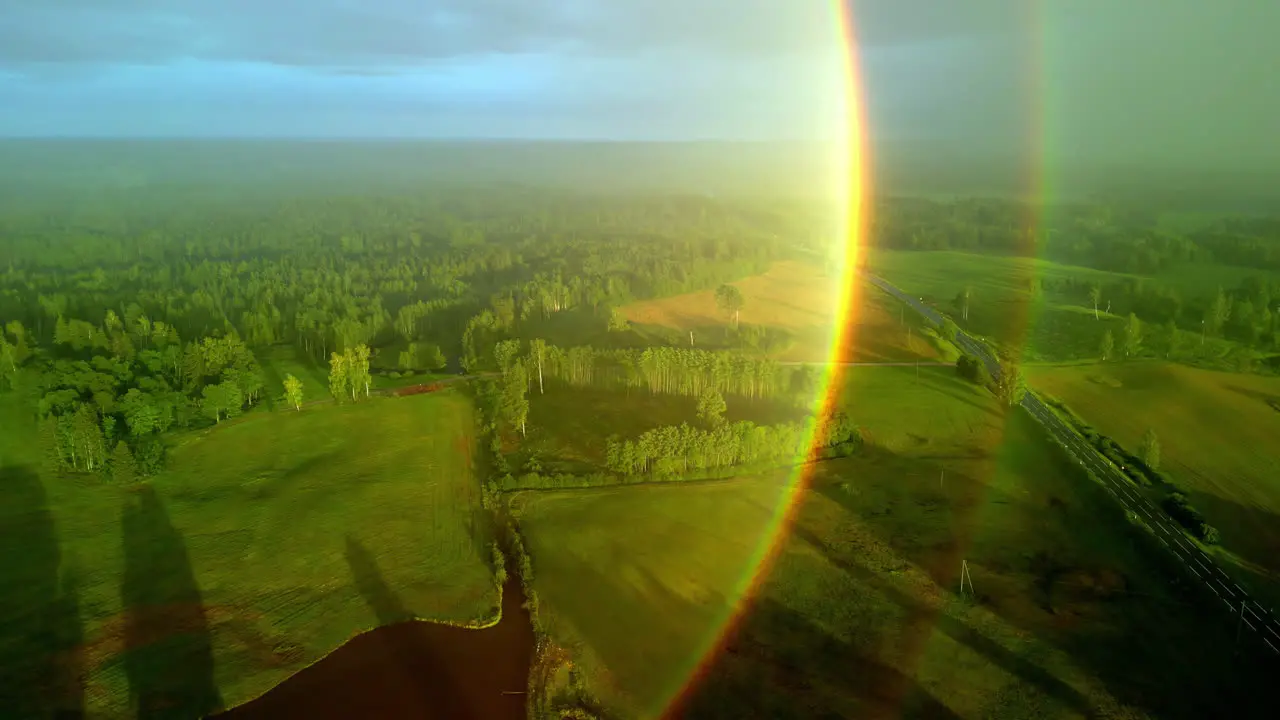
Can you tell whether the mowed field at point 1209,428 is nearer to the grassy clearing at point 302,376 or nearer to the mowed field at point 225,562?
the mowed field at point 225,562

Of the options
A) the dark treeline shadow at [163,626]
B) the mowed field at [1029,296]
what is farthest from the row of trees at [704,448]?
the mowed field at [1029,296]

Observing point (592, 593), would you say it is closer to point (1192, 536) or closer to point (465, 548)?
point (465, 548)

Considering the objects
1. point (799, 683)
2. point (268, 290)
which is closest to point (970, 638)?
point (799, 683)

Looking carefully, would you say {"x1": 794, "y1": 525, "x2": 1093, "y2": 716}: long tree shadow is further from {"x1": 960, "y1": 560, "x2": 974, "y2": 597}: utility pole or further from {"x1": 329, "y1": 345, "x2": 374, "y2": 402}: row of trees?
{"x1": 329, "y1": 345, "x2": 374, "y2": 402}: row of trees

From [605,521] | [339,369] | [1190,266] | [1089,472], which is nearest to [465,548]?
[605,521]

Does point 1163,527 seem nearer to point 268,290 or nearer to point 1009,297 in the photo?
point 1009,297

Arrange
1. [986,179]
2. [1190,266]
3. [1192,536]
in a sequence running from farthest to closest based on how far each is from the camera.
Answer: [986,179]
[1190,266]
[1192,536]
